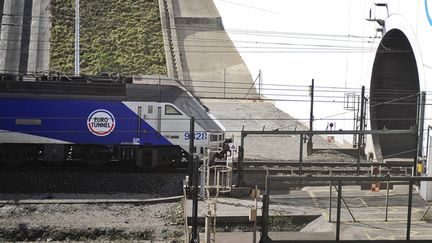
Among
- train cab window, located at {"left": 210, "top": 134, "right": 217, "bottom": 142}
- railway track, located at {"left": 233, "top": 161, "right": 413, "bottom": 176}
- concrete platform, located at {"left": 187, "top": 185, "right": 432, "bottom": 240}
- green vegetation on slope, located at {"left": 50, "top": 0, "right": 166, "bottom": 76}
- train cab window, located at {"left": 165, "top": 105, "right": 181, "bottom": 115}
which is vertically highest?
green vegetation on slope, located at {"left": 50, "top": 0, "right": 166, "bottom": 76}

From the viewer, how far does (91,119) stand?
1898 cm

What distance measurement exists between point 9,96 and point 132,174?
4608mm

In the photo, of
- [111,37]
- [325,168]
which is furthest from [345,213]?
[111,37]

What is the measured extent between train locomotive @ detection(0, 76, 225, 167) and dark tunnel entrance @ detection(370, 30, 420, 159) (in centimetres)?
916

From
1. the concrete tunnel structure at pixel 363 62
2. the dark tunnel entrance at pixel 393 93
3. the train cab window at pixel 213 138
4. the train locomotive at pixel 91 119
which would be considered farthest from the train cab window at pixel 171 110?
the dark tunnel entrance at pixel 393 93

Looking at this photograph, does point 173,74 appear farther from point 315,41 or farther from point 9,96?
point 9,96

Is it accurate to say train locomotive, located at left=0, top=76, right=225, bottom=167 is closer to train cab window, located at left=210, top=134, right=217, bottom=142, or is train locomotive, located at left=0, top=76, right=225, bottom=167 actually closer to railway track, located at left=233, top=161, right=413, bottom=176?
train cab window, located at left=210, top=134, right=217, bottom=142

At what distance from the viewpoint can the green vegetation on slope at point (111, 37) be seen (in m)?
40.6

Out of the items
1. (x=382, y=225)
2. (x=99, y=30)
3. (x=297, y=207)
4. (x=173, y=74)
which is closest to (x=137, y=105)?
(x=297, y=207)

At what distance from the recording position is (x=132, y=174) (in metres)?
18.6

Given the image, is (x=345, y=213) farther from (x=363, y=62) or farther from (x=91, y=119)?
(x=363, y=62)

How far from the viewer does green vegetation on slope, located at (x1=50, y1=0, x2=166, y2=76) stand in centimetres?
4059

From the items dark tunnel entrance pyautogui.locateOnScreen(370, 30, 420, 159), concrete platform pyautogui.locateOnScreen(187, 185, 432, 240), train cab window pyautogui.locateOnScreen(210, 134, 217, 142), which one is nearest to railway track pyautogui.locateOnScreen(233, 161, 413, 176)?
train cab window pyautogui.locateOnScreen(210, 134, 217, 142)

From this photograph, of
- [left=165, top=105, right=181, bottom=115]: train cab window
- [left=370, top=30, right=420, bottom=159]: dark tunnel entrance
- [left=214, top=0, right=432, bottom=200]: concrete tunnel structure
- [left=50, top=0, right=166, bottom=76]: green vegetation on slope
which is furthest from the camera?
[left=50, top=0, right=166, bottom=76]: green vegetation on slope
